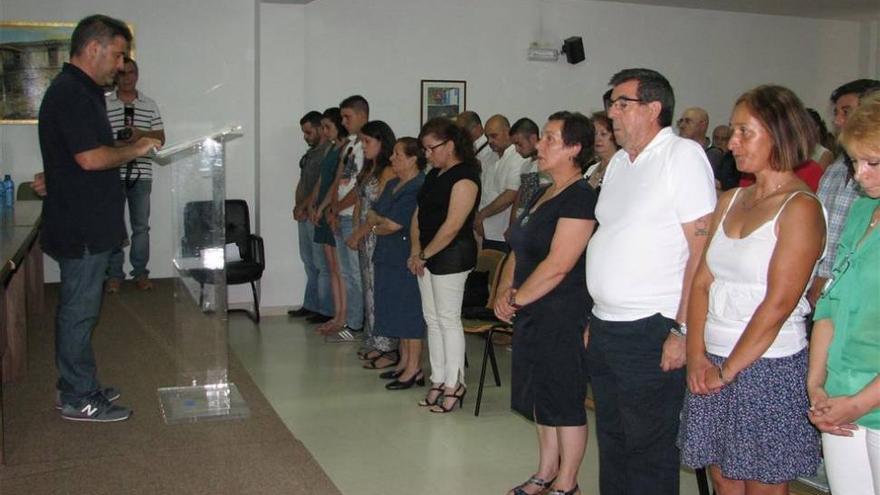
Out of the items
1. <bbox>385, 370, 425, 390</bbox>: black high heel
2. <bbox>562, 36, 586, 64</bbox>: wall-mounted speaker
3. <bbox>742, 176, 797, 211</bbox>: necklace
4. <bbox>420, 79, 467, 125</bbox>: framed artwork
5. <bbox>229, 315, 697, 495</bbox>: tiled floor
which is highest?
<bbox>562, 36, 586, 64</bbox>: wall-mounted speaker

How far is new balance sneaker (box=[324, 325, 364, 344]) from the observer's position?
6.13m

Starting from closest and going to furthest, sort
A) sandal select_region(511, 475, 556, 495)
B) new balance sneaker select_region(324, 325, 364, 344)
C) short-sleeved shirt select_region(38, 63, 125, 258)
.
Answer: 1. sandal select_region(511, 475, 556, 495)
2. short-sleeved shirt select_region(38, 63, 125, 258)
3. new balance sneaker select_region(324, 325, 364, 344)

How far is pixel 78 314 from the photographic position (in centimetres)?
370

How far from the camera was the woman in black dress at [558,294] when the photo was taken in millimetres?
2939

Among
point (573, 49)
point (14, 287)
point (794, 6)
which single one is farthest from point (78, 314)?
point (794, 6)

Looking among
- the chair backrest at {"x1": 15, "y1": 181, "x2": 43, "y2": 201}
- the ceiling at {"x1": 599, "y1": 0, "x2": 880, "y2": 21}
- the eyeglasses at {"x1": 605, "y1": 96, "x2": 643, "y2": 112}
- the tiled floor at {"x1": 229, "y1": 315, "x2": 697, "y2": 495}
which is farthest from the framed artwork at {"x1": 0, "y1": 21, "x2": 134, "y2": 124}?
the eyeglasses at {"x1": 605, "y1": 96, "x2": 643, "y2": 112}

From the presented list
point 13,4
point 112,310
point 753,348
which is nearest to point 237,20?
point 13,4

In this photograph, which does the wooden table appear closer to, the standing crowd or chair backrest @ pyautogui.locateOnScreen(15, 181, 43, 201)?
chair backrest @ pyautogui.locateOnScreen(15, 181, 43, 201)

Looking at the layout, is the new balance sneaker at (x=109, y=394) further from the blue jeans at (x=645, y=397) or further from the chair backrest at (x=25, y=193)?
the chair backrest at (x=25, y=193)

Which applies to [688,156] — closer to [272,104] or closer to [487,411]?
[487,411]

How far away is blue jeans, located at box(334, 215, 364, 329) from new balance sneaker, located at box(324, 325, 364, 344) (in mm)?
43

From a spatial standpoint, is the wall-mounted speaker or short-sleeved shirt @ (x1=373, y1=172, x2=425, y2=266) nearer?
short-sleeved shirt @ (x1=373, y1=172, x2=425, y2=266)

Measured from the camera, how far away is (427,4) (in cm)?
782

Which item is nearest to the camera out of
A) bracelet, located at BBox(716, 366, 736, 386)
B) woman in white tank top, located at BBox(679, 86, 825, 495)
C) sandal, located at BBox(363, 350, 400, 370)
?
woman in white tank top, located at BBox(679, 86, 825, 495)
